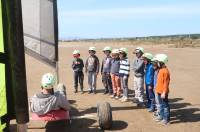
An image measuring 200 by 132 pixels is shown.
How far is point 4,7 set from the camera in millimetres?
4293

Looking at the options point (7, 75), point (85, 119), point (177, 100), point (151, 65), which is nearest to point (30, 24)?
point (85, 119)

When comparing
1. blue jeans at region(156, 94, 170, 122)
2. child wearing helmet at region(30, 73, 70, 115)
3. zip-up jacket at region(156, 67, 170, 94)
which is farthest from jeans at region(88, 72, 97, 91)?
child wearing helmet at region(30, 73, 70, 115)

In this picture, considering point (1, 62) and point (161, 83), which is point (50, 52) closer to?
point (161, 83)

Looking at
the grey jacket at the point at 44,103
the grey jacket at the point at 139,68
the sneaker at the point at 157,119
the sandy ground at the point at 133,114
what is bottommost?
the sandy ground at the point at 133,114

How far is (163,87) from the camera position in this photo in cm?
995

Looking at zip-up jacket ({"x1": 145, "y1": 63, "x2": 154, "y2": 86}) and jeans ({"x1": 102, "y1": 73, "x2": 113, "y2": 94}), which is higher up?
zip-up jacket ({"x1": 145, "y1": 63, "x2": 154, "y2": 86})

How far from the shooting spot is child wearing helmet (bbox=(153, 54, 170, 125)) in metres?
9.89

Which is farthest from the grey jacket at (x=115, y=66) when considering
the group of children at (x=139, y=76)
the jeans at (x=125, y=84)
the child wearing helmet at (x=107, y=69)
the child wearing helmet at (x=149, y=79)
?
the child wearing helmet at (x=149, y=79)

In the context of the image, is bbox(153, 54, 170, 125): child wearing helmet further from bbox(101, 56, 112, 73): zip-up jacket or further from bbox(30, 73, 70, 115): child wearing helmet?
bbox(101, 56, 112, 73): zip-up jacket

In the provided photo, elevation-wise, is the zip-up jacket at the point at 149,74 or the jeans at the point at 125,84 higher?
the zip-up jacket at the point at 149,74

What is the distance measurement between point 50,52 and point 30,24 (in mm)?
805

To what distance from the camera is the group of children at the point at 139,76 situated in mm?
10047

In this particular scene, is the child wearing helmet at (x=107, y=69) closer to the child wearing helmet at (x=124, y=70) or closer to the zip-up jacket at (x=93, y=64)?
the zip-up jacket at (x=93, y=64)

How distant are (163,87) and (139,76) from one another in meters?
2.51
